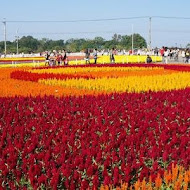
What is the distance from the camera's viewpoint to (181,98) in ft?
36.7

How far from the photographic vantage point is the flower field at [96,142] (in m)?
5.01

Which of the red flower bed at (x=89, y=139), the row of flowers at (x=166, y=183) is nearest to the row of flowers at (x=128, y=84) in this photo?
the red flower bed at (x=89, y=139)

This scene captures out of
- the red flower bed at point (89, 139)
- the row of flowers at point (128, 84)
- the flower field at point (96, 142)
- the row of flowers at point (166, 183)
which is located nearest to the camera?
the row of flowers at point (166, 183)

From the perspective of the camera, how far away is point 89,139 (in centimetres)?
709

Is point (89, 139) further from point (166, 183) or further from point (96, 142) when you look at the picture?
point (166, 183)

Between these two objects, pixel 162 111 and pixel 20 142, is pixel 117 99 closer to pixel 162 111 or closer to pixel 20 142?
pixel 162 111

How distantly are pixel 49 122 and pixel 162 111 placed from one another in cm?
251

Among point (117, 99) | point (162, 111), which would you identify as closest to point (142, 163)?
point (162, 111)

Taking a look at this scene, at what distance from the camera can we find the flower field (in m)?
5.01

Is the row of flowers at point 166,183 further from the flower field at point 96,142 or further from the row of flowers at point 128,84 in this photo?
the row of flowers at point 128,84

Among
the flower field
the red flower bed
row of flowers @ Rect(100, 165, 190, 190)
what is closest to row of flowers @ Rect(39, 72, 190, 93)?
the flower field

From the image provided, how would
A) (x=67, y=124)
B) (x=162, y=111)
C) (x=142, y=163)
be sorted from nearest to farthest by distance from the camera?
(x=142, y=163) → (x=67, y=124) → (x=162, y=111)

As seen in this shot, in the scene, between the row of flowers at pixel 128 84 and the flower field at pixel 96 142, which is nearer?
the flower field at pixel 96 142

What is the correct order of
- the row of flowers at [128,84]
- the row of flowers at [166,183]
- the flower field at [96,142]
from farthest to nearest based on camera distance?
the row of flowers at [128,84]
the flower field at [96,142]
the row of flowers at [166,183]
